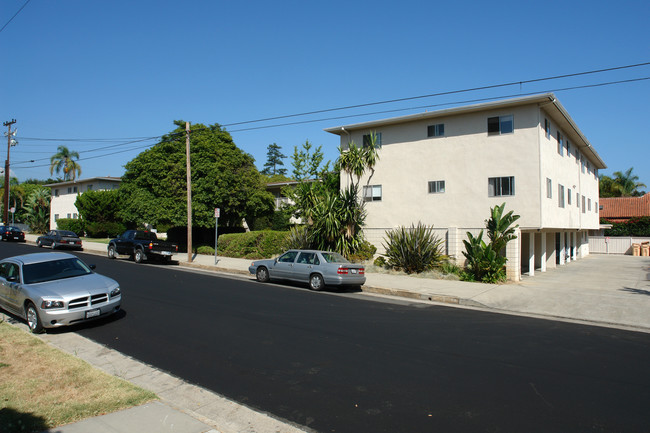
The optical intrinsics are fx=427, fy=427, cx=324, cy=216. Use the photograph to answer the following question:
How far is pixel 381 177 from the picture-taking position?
76.4 feet

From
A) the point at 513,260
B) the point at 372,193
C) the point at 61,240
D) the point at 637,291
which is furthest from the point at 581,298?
the point at 61,240

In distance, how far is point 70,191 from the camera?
168 feet

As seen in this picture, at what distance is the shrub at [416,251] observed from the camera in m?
19.2

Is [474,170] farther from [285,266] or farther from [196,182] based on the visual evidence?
[196,182]

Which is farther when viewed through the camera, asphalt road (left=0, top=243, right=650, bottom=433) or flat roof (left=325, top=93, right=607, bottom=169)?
flat roof (left=325, top=93, right=607, bottom=169)

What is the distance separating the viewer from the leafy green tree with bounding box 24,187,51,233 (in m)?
51.7

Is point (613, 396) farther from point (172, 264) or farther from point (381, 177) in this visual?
point (172, 264)

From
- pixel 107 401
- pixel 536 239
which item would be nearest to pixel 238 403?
pixel 107 401

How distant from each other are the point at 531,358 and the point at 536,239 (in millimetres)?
20371

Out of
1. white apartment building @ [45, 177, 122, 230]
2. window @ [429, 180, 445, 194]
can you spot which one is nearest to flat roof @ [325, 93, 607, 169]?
window @ [429, 180, 445, 194]

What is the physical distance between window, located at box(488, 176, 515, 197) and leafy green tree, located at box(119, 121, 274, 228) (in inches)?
613

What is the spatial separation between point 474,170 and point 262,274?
36.0ft

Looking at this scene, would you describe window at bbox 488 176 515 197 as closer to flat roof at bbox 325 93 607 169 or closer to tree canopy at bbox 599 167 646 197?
flat roof at bbox 325 93 607 169

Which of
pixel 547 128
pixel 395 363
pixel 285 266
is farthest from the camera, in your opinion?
pixel 547 128
